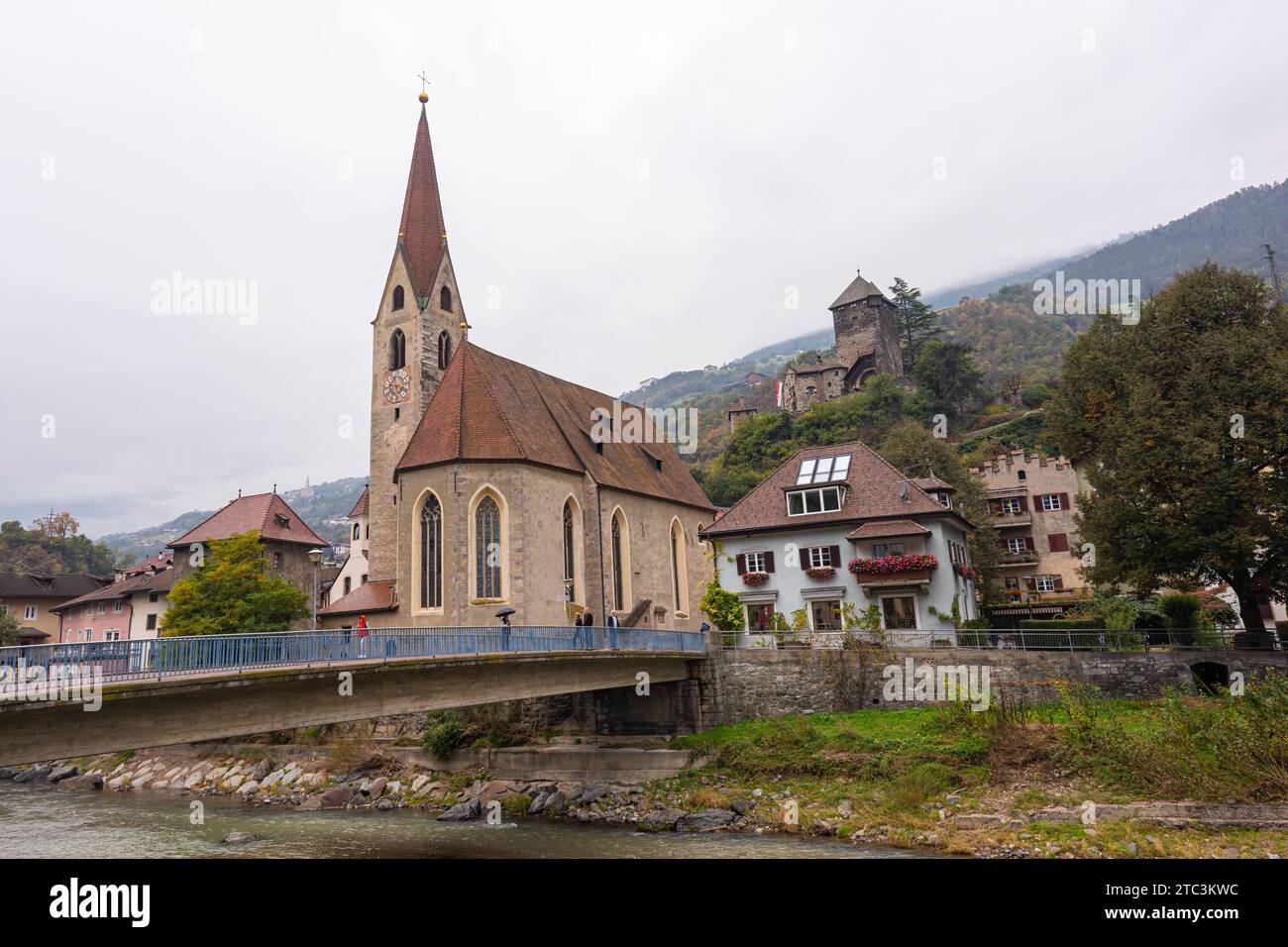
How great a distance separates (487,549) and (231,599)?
1452 centimetres

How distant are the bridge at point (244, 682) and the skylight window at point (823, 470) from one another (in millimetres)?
16507

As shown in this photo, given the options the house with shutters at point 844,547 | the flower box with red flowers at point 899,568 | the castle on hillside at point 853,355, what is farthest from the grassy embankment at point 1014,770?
the castle on hillside at point 853,355

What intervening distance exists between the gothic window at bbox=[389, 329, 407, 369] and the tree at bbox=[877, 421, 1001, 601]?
31715 millimetres

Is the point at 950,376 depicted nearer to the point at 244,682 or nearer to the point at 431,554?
the point at 431,554

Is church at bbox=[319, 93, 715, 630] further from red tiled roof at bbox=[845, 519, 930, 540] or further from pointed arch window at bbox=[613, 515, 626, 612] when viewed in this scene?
red tiled roof at bbox=[845, 519, 930, 540]

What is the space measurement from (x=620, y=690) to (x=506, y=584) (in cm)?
607

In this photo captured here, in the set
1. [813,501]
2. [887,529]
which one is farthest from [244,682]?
[813,501]

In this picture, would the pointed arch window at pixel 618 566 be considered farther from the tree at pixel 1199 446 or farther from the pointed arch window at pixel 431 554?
the tree at pixel 1199 446

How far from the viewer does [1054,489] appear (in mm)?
51844

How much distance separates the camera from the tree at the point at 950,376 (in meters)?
82.8

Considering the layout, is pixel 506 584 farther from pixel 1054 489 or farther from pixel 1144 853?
pixel 1054 489

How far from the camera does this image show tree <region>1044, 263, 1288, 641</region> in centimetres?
2569
